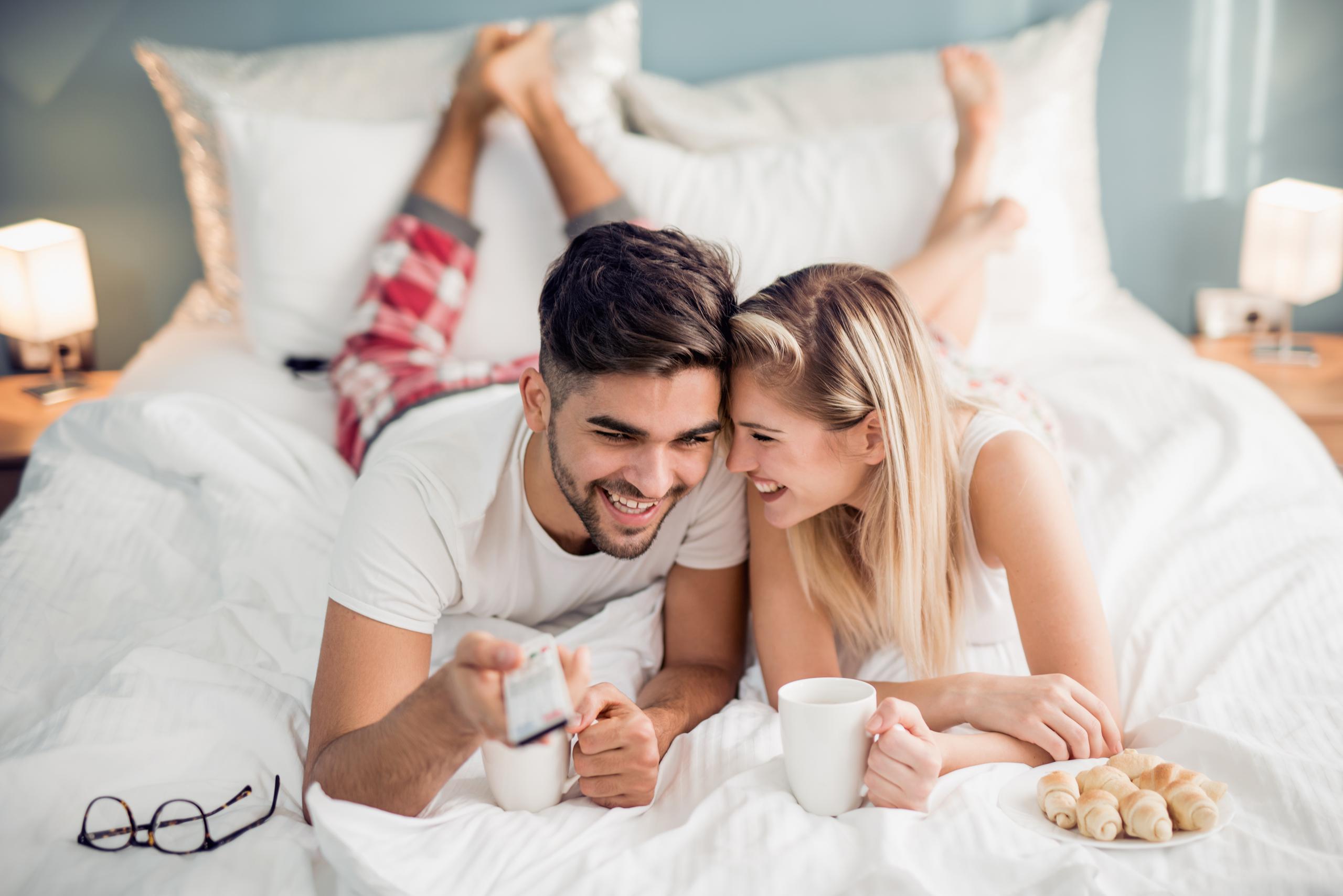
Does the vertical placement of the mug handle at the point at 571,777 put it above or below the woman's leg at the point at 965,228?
below

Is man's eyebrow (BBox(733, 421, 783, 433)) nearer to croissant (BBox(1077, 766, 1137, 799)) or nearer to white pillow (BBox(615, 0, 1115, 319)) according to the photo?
croissant (BBox(1077, 766, 1137, 799))

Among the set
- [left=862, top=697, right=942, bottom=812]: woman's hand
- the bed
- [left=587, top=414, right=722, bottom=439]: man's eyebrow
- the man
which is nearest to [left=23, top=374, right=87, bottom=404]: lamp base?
the bed

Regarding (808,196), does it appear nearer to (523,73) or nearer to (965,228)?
(965,228)

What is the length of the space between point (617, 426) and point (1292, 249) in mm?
1773

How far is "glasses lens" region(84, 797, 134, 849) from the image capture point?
90 centimetres

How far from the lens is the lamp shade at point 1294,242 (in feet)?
7.02

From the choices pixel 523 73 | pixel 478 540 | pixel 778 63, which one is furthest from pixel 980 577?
pixel 778 63

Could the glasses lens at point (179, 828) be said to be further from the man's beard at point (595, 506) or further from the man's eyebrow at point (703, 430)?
the man's eyebrow at point (703, 430)

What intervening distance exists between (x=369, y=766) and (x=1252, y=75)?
249 centimetres

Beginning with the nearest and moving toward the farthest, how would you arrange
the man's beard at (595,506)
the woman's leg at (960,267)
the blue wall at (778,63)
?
the man's beard at (595,506)
the woman's leg at (960,267)
the blue wall at (778,63)

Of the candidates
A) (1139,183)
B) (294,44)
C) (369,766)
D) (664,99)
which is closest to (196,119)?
(294,44)

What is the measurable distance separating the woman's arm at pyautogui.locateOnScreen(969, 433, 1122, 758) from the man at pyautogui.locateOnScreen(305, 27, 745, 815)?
33 cm

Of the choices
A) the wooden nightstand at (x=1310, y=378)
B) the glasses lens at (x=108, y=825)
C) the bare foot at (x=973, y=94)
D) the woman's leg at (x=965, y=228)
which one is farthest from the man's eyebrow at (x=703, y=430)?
the wooden nightstand at (x=1310, y=378)

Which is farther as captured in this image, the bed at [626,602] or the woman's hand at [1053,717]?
the woman's hand at [1053,717]
